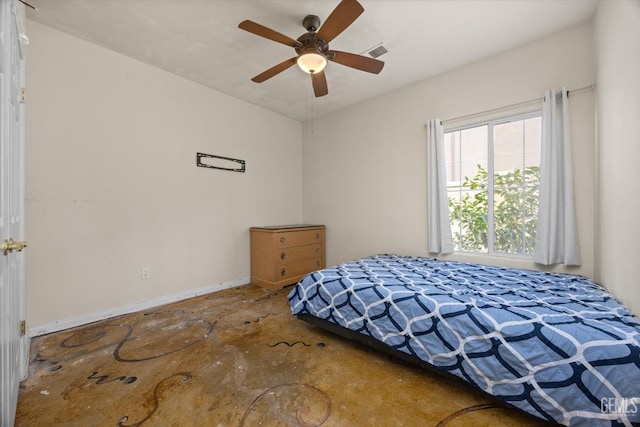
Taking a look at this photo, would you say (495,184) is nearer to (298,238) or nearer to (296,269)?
(298,238)

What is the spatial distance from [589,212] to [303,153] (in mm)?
3674

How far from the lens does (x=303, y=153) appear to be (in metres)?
4.56

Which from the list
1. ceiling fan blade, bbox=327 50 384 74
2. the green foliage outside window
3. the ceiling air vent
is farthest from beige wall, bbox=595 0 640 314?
the ceiling air vent

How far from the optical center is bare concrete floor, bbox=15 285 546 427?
1.33 metres

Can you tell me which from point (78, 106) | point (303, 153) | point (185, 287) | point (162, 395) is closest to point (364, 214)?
point (303, 153)

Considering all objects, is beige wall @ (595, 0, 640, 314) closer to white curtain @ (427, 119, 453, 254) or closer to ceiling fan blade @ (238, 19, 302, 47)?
white curtain @ (427, 119, 453, 254)

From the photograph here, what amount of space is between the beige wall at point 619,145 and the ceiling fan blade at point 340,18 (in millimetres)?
1480

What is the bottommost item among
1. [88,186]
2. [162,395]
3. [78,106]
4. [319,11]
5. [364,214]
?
[162,395]

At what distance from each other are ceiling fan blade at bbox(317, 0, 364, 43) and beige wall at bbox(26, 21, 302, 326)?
2078 mm

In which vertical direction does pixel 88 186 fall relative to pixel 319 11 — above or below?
below

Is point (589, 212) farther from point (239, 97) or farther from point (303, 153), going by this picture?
point (239, 97)

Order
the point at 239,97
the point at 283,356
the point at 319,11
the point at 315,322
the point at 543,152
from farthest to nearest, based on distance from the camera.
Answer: the point at 239,97 → the point at 543,152 → the point at 315,322 → the point at 319,11 → the point at 283,356

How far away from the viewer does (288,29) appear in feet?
7.46

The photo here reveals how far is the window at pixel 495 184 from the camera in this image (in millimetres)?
2578
